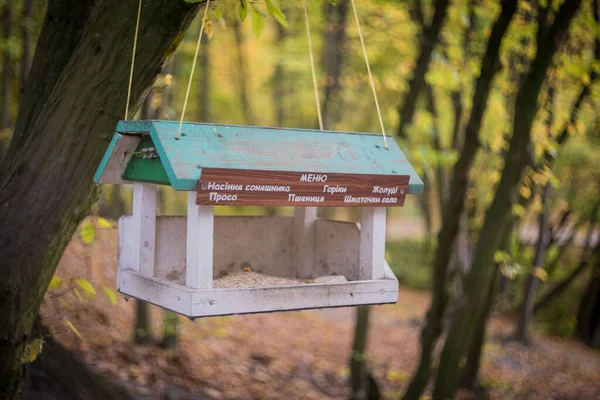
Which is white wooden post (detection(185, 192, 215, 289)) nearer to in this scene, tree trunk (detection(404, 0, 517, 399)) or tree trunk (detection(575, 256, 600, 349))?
tree trunk (detection(404, 0, 517, 399))

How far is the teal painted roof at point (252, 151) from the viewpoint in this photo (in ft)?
8.43

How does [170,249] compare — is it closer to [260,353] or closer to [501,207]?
[501,207]

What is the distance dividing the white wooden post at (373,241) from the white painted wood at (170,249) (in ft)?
3.05

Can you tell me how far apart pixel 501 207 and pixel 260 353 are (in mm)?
4884

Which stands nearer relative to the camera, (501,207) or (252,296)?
(252,296)

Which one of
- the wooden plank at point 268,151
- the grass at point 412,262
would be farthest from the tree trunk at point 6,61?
the grass at point 412,262

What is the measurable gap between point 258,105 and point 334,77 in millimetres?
12125

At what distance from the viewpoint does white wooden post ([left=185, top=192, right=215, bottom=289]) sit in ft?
8.74

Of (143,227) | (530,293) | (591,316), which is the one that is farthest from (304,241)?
(591,316)

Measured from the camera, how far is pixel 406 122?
7.02 meters

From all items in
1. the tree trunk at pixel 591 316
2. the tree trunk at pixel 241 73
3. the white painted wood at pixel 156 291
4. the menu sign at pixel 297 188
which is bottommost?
the tree trunk at pixel 591 316

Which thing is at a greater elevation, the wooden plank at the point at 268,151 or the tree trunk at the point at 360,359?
the wooden plank at the point at 268,151

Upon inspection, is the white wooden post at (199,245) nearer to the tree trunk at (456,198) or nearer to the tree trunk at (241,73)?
the tree trunk at (456,198)

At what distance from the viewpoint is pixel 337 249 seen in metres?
3.73
